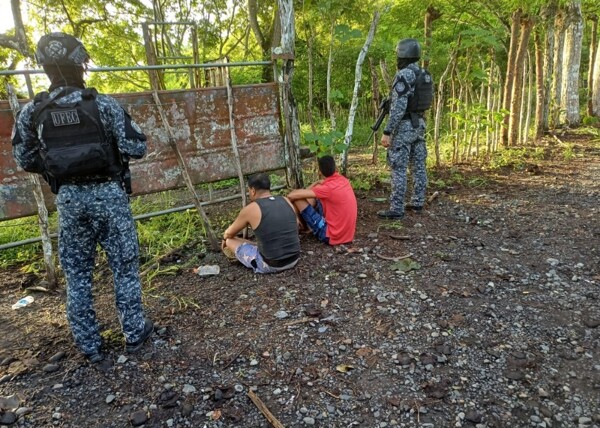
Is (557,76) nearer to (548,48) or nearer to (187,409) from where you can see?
(548,48)

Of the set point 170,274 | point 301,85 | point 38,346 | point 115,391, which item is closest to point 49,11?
point 301,85

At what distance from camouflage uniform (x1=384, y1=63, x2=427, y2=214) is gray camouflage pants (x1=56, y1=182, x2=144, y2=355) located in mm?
3470

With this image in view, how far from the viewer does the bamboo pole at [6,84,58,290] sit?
12.0ft

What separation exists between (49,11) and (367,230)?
1076cm

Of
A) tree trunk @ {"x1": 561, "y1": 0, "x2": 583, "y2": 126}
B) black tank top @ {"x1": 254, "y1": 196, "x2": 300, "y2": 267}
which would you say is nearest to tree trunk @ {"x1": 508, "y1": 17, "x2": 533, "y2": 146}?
tree trunk @ {"x1": 561, "y1": 0, "x2": 583, "y2": 126}

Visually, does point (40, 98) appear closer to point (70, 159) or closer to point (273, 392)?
point (70, 159)

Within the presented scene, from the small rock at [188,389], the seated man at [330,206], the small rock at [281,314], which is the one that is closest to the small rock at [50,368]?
the small rock at [188,389]

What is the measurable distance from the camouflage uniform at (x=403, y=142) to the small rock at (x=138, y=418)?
12.8 feet

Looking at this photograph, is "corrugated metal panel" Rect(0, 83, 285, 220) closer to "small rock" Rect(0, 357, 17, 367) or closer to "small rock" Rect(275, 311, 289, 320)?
"small rock" Rect(0, 357, 17, 367)

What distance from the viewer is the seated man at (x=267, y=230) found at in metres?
3.96

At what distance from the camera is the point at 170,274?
169 inches

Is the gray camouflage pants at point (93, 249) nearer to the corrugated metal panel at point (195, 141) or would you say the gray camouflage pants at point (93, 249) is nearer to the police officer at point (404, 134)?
the corrugated metal panel at point (195, 141)

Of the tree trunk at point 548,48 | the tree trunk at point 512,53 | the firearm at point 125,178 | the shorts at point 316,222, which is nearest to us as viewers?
the firearm at point 125,178

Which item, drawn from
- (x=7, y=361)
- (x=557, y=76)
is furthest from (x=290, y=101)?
(x=557, y=76)
